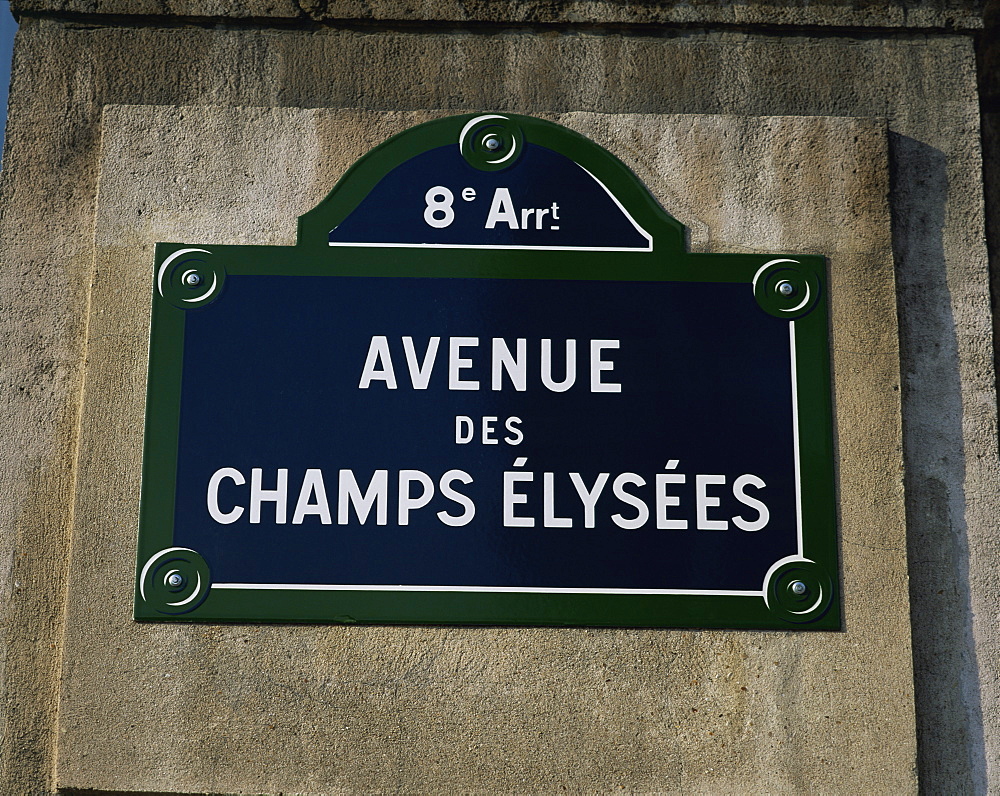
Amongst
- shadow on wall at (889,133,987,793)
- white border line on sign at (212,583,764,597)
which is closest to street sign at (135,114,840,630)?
white border line on sign at (212,583,764,597)

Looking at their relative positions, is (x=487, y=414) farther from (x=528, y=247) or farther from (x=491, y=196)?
(x=491, y=196)

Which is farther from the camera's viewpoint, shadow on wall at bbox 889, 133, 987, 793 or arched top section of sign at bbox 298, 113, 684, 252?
arched top section of sign at bbox 298, 113, 684, 252

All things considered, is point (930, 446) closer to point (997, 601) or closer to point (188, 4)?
point (997, 601)

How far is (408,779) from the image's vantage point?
2.29m

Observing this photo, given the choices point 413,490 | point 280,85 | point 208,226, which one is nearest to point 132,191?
point 208,226

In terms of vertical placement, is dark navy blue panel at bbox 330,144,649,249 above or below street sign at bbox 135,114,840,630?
above

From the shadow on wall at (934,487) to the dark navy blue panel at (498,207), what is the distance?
0.74 metres

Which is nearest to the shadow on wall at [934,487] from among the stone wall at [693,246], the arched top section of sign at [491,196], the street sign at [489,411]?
the stone wall at [693,246]

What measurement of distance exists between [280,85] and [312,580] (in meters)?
1.33

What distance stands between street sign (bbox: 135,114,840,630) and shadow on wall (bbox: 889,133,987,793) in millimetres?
249

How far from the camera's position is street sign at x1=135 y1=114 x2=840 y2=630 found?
2373 millimetres

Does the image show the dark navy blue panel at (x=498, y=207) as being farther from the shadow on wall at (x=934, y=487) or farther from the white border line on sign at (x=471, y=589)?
the white border line on sign at (x=471, y=589)

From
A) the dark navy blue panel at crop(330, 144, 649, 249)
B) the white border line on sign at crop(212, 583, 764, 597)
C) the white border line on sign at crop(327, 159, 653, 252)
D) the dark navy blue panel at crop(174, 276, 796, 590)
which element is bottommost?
the white border line on sign at crop(212, 583, 764, 597)

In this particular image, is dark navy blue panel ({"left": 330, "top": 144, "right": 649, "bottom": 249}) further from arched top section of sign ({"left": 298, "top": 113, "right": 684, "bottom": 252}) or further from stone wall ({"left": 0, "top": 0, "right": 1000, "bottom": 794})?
stone wall ({"left": 0, "top": 0, "right": 1000, "bottom": 794})
